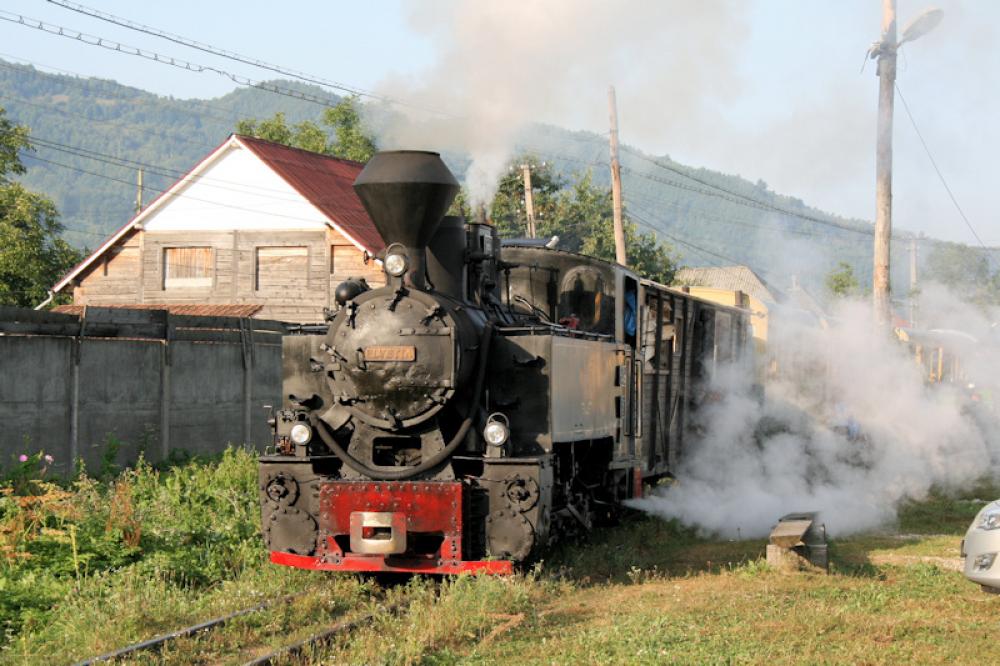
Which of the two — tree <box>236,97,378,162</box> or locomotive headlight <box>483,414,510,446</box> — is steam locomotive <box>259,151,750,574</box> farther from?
tree <box>236,97,378,162</box>

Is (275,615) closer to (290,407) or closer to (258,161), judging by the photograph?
(290,407)

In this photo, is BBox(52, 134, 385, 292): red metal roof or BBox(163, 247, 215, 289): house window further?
BBox(163, 247, 215, 289): house window

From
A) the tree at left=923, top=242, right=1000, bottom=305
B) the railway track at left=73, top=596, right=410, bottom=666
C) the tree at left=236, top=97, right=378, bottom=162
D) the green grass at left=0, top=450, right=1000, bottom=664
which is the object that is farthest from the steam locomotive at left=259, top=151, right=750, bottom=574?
the tree at left=923, top=242, right=1000, bottom=305

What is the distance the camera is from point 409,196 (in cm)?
909

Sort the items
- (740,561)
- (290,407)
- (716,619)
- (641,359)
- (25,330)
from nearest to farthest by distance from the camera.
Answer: (716,619)
(290,407)
(740,561)
(25,330)
(641,359)

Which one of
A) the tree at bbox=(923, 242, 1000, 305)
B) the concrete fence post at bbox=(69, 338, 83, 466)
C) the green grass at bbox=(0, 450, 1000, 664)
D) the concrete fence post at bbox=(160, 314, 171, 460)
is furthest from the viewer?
the tree at bbox=(923, 242, 1000, 305)

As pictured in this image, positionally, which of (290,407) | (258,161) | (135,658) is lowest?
(135,658)

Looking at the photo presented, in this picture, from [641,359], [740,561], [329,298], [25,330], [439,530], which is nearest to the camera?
[439,530]

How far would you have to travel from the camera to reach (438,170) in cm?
920

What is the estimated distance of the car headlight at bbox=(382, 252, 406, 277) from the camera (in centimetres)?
915

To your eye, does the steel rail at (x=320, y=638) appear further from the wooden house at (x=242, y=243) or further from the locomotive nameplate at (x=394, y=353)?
the wooden house at (x=242, y=243)

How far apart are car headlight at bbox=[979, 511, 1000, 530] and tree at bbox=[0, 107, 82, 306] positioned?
924 inches

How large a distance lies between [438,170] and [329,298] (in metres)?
17.8

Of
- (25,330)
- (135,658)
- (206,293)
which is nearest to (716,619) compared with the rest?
(135,658)
